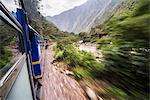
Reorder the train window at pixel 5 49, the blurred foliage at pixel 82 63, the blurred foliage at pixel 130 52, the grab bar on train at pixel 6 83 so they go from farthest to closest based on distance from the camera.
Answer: the blurred foliage at pixel 82 63 < the train window at pixel 5 49 < the blurred foliage at pixel 130 52 < the grab bar on train at pixel 6 83

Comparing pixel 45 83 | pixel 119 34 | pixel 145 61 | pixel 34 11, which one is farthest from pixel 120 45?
pixel 34 11

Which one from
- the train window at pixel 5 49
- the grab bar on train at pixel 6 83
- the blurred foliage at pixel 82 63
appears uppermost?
the train window at pixel 5 49

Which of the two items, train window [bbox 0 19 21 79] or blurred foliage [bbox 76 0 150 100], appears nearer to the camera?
blurred foliage [bbox 76 0 150 100]

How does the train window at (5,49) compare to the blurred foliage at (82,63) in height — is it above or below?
above

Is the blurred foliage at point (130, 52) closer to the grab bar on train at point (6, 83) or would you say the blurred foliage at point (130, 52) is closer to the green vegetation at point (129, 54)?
the green vegetation at point (129, 54)

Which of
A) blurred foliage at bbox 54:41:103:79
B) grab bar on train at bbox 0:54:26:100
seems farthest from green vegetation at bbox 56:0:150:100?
grab bar on train at bbox 0:54:26:100

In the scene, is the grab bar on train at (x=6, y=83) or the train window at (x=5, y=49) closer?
the grab bar on train at (x=6, y=83)

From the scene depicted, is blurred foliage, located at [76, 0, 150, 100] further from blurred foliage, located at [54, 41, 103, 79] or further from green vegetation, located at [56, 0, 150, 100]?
blurred foliage, located at [54, 41, 103, 79]

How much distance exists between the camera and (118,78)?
83.6 inches

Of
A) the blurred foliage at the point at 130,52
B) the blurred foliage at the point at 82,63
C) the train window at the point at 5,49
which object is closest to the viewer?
the blurred foliage at the point at 130,52

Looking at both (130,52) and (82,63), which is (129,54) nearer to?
(130,52)

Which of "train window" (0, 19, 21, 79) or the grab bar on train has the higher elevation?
"train window" (0, 19, 21, 79)

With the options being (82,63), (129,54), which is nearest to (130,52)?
(129,54)

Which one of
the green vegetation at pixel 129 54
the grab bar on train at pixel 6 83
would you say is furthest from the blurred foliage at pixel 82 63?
the grab bar on train at pixel 6 83
